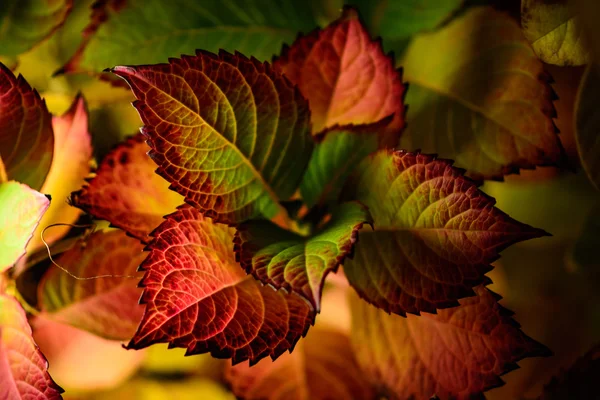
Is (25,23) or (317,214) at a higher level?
(25,23)

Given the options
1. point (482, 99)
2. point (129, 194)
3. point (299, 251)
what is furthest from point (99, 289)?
point (482, 99)

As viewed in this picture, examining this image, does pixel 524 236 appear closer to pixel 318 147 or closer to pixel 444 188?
pixel 444 188

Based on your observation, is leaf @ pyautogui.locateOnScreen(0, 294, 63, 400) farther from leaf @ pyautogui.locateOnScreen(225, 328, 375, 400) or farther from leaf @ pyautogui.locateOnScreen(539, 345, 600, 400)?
leaf @ pyautogui.locateOnScreen(539, 345, 600, 400)

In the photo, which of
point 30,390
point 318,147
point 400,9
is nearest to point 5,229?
point 30,390

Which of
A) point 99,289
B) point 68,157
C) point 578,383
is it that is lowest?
point 578,383

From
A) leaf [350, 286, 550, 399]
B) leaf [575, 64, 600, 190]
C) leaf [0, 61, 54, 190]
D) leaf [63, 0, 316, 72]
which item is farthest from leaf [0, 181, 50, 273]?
leaf [575, 64, 600, 190]

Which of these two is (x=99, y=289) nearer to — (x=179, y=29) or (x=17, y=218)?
(x=17, y=218)

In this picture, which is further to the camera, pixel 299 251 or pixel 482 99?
pixel 482 99
